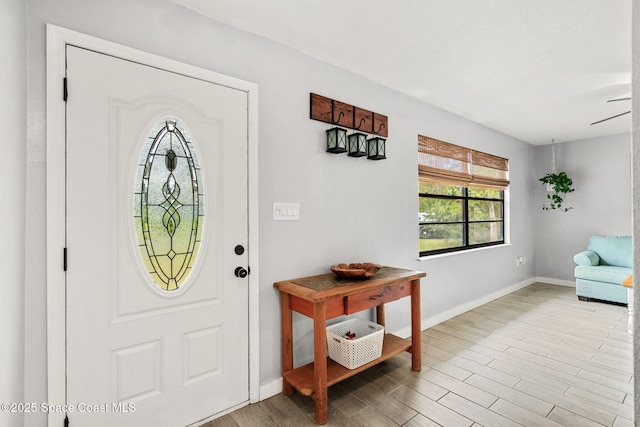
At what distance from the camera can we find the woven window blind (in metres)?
3.57

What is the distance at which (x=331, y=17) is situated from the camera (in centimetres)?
204

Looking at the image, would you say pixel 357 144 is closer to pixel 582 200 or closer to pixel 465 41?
pixel 465 41

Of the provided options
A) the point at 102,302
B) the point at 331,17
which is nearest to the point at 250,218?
the point at 102,302

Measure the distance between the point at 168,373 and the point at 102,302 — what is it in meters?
0.55

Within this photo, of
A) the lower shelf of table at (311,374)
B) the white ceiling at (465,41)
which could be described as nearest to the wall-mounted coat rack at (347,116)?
the white ceiling at (465,41)

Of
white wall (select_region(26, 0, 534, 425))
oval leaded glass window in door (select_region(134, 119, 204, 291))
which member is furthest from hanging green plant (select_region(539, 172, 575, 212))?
oval leaded glass window in door (select_region(134, 119, 204, 291))

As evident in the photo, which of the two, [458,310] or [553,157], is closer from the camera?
[458,310]

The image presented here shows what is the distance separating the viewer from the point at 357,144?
269cm

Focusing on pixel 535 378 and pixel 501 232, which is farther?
pixel 501 232

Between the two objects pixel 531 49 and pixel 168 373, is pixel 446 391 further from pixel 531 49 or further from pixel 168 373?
pixel 531 49

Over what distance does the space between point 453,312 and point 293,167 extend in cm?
272

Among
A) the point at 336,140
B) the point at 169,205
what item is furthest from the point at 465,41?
the point at 169,205

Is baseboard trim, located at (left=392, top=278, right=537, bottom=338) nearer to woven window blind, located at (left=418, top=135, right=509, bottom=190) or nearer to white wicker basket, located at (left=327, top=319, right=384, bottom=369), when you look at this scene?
white wicker basket, located at (left=327, top=319, right=384, bottom=369)

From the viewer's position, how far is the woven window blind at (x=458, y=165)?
11.7ft
